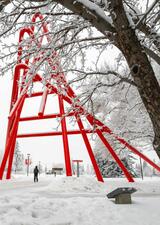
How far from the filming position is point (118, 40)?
12.0 ft

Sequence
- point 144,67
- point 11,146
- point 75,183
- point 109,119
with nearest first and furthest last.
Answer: point 144,67 < point 75,183 < point 11,146 < point 109,119

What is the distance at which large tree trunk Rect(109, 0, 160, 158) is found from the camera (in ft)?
11.4

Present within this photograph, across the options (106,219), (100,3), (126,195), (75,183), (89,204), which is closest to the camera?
(100,3)

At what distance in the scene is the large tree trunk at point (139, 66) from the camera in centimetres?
347

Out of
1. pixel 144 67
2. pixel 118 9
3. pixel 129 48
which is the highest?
pixel 118 9

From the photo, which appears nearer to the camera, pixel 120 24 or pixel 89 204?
pixel 120 24

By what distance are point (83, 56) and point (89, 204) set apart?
3.97 m

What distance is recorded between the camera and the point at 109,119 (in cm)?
2205

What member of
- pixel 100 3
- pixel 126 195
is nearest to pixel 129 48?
pixel 100 3

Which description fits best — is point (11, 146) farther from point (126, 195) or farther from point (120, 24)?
point (120, 24)

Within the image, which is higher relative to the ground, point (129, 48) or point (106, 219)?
point (129, 48)

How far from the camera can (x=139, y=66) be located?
353cm

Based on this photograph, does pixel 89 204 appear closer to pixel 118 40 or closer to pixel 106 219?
pixel 106 219

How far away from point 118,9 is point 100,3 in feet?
4.19
